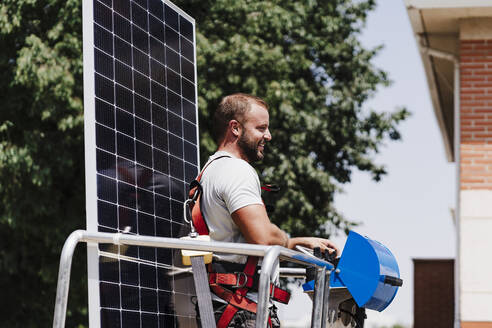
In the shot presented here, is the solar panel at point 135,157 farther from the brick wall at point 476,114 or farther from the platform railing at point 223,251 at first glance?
the brick wall at point 476,114

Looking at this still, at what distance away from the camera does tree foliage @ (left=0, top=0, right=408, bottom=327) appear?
15.2 meters

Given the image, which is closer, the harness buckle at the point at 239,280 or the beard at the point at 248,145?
the harness buckle at the point at 239,280

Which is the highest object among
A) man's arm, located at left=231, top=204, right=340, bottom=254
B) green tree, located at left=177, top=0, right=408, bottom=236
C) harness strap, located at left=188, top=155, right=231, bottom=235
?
green tree, located at left=177, top=0, right=408, bottom=236

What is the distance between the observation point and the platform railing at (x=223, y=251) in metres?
3.41

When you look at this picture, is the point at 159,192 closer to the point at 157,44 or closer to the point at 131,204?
the point at 131,204

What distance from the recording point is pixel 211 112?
16.5 metres

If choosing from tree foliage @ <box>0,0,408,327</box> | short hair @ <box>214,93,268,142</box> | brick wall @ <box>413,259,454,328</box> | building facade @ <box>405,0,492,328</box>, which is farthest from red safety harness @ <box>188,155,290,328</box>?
brick wall @ <box>413,259,454,328</box>

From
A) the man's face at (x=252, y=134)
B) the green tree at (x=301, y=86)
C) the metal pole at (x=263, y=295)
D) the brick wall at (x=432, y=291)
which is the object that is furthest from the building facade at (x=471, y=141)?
the metal pole at (x=263, y=295)

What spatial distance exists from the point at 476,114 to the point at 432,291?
23.9 ft

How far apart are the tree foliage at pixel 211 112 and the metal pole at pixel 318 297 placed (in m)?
11.2

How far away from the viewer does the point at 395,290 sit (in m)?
4.39

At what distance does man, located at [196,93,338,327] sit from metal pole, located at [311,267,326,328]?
0.75ft

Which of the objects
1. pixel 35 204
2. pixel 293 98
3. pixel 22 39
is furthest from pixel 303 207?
pixel 22 39

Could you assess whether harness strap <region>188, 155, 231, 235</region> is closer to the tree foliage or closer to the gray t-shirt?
the gray t-shirt
